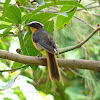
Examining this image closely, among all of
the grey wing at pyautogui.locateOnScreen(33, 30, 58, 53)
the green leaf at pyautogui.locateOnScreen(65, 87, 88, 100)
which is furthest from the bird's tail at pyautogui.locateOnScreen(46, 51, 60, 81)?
the green leaf at pyautogui.locateOnScreen(65, 87, 88, 100)

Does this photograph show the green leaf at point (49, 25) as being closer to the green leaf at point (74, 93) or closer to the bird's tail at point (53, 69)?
the bird's tail at point (53, 69)

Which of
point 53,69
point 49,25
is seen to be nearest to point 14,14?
point 49,25

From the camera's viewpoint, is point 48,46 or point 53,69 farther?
point 48,46

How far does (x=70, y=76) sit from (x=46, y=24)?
322 centimetres

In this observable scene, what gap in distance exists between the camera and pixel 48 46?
1.84m

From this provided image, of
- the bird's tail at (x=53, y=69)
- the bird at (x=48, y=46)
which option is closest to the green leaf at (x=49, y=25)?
the bird at (x=48, y=46)

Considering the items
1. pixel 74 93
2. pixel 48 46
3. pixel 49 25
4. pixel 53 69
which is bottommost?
pixel 74 93

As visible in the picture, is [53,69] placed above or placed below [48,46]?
below

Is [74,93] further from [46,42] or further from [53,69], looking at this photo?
[53,69]

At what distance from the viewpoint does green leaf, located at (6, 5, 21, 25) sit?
1.41m

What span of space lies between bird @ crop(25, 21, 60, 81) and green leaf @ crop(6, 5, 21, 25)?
0.23 m

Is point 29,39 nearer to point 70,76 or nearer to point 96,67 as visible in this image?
point 96,67

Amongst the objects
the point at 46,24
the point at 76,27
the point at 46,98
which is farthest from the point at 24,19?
the point at 76,27

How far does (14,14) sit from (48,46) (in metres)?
0.53
